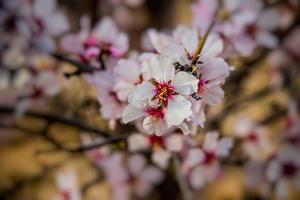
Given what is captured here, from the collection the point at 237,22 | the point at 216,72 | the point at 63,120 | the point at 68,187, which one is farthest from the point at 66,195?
the point at 216,72

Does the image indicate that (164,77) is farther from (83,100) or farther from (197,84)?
(83,100)

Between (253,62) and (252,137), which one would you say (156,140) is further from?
(253,62)

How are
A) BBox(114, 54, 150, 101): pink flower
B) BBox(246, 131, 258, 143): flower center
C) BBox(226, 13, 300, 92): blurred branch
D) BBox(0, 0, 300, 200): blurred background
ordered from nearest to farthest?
BBox(114, 54, 150, 101): pink flower < BBox(0, 0, 300, 200): blurred background < BBox(246, 131, 258, 143): flower center < BBox(226, 13, 300, 92): blurred branch

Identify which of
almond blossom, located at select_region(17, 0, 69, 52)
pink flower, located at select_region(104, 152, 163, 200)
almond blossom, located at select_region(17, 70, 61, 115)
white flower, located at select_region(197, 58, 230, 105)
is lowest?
white flower, located at select_region(197, 58, 230, 105)

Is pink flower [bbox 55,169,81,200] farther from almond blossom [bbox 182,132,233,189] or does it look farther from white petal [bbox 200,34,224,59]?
white petal [bbox 200,34,224,59]

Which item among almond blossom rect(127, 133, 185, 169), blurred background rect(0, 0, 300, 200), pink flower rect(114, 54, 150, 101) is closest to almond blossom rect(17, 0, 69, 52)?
blurred background rect(0, 0, 300, 200)
